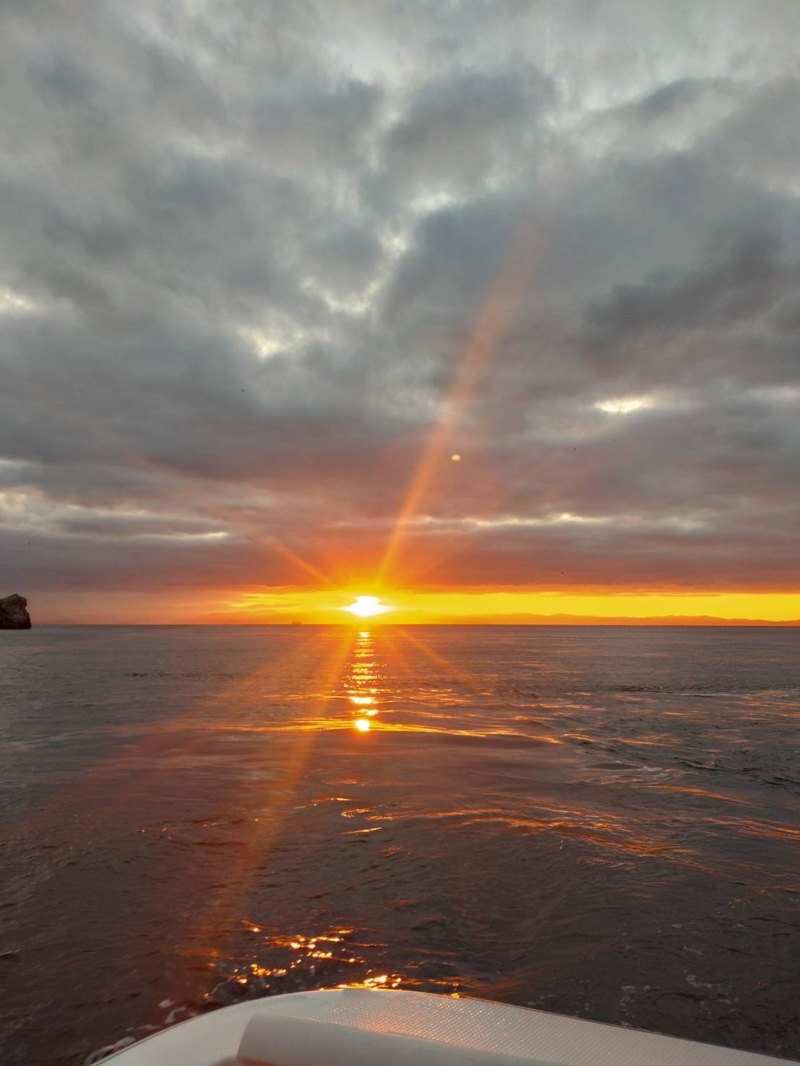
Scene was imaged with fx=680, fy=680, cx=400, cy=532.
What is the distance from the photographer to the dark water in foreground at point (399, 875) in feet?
18.8

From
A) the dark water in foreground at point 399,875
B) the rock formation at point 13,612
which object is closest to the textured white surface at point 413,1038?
the dark water in foreground at point 399,875

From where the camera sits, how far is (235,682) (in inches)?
1543

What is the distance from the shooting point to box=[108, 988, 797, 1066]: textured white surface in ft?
10.2

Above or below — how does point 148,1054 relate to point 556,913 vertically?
above

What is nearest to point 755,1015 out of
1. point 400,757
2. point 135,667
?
point 400,757

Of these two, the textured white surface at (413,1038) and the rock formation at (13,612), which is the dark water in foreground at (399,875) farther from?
the rock formation at (13,612)

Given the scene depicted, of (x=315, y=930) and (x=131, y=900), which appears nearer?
(x=315, y=930)

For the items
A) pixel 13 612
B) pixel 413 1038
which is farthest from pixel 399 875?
pixel 13 612

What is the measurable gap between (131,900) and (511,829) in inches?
219

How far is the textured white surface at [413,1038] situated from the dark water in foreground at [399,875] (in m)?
2.10

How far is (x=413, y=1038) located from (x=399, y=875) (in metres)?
5.63

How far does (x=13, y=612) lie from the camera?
568ft

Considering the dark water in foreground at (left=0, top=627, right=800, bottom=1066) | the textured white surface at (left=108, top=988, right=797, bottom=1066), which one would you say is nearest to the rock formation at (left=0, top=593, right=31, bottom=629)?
the dark water in foreground at (left=0, top=627, right=800, bottom=1066)

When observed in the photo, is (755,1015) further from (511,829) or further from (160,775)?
(160,775)
